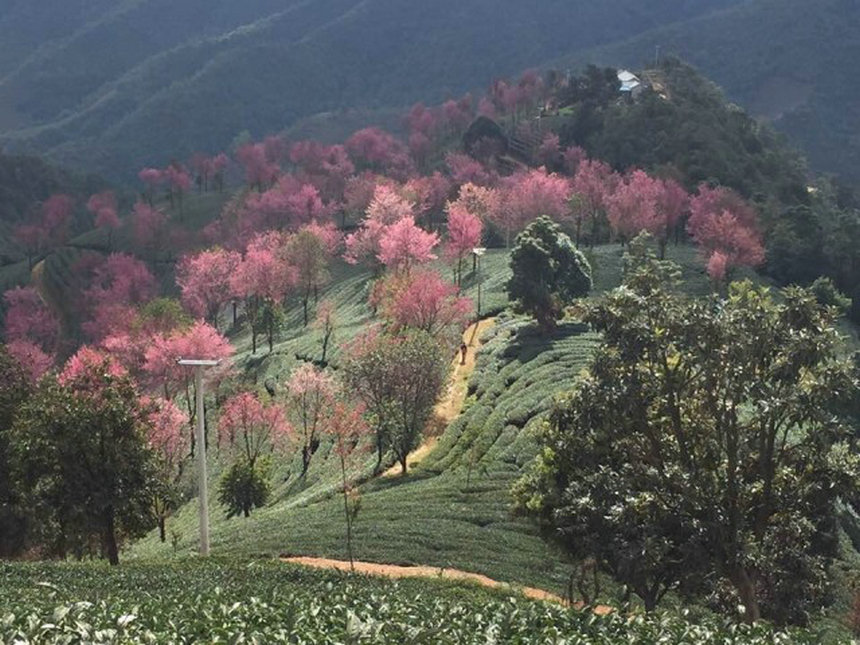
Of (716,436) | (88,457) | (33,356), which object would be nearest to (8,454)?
(88,457)

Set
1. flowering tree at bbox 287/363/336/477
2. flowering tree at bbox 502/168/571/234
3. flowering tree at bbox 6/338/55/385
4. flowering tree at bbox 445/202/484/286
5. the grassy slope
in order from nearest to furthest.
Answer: the grassy slope
flowering tree at bbox 287/363/336/477
flowering tree at bbox 6/338/55/385
flowering tree at bbox 445/202/484/286
flowering tree at bbox 502/168/571/234

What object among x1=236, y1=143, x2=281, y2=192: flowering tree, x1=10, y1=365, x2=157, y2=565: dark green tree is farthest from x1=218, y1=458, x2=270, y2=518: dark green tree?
x1=236, y1=143, x2=281, y2=192: flowering tree

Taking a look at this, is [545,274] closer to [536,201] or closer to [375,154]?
[536,201]

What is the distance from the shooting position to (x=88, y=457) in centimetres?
2848

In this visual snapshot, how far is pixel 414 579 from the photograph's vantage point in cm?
2355

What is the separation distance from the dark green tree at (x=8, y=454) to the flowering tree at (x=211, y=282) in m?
41.4

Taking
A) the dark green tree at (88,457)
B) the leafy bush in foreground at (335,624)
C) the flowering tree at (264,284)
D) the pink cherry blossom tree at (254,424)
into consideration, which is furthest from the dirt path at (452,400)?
the leafy bush in foreground at (335,624)

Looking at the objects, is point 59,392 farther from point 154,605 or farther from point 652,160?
point 652,160

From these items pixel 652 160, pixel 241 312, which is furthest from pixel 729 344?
pixel 652 160

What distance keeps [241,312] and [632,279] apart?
7780 cm

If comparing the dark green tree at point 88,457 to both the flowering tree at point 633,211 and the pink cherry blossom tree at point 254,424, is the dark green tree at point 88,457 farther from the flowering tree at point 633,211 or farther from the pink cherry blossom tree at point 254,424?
the flowering tree at point 633,211

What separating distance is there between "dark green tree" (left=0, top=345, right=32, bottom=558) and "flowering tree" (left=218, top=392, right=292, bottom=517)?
13.1 metres

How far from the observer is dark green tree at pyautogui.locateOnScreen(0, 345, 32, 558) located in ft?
110

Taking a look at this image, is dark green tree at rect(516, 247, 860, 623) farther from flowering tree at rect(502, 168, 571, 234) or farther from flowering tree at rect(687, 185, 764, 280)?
flowering tree at rect(502, 168, 571, 234)
